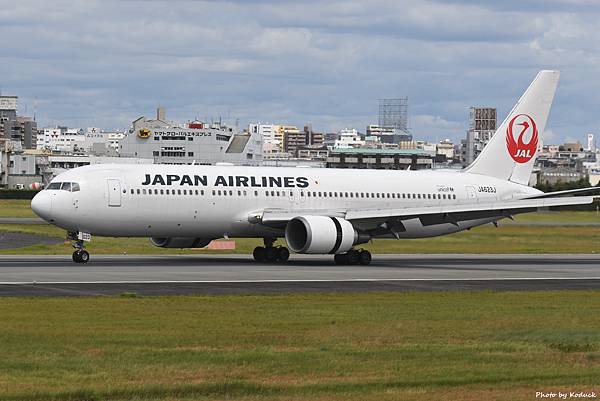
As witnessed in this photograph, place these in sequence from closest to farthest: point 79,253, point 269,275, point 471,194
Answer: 1. point 269,275
2. point 79,253
3. point 471,194

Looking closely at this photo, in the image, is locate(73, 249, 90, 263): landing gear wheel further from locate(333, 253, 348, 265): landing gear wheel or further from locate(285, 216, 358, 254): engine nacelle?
locate(333, 253, 348, 265): landing gear wheel

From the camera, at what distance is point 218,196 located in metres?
49.4

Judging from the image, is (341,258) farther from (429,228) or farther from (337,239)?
(429,228)

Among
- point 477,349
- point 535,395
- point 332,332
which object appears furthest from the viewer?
point 332,332

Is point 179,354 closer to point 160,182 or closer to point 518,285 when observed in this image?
point 518,285

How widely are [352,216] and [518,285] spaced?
13454mm

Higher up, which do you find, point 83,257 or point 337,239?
point 337,239

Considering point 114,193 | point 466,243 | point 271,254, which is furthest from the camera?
point 466,243

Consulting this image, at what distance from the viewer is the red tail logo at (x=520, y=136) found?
5928 centimetres

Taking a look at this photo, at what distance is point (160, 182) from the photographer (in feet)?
158

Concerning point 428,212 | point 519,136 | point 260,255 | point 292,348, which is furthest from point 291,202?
point 292,348

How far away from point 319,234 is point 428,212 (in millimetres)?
5422

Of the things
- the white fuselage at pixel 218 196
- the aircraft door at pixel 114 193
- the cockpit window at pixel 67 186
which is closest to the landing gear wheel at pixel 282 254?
the white fuselage at pixel 218 196

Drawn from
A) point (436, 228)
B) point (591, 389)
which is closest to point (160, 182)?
point (436, 228)
